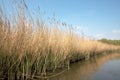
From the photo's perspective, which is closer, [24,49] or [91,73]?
[24,49]

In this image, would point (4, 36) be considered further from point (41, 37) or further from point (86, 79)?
point (86, 79)

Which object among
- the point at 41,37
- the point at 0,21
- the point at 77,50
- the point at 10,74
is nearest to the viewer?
the point at 0,21

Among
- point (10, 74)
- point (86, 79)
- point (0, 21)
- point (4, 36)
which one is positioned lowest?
point (86, 79)

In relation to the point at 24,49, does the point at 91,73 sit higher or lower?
lower

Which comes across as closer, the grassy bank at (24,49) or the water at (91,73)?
the grassy bank at (24,49)

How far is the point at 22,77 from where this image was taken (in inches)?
122

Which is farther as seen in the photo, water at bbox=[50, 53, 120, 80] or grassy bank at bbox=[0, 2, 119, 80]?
water at bbox=[50, 53, 120, 80]

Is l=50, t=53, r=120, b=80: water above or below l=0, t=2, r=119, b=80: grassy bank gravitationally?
below

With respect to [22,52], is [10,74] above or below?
below

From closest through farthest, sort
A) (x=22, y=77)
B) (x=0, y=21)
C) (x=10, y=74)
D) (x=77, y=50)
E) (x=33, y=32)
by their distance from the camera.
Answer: (x=0, y=21) < (x=10, y=74) < (x=22, y=77) < (x=33, y=32) < (x=77, y=50)

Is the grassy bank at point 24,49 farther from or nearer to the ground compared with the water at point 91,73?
farther from the ground

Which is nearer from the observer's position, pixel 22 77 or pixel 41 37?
pixel 22 77

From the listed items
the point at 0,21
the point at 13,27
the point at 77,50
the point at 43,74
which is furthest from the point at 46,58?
the point at 77,50

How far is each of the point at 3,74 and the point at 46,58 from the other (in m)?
1.31
